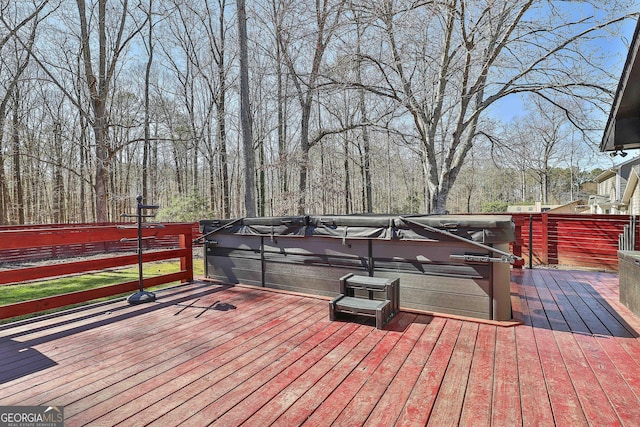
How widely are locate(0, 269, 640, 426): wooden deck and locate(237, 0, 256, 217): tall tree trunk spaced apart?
132 inches

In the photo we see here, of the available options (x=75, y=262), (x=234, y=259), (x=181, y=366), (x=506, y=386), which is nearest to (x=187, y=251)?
(x=234, y=259)

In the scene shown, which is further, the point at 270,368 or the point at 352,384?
the point at 270,368

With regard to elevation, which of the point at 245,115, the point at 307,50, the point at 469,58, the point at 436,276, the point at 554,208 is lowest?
the point at 436,276

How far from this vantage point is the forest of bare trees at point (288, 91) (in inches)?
256

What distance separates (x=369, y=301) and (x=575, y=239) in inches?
246

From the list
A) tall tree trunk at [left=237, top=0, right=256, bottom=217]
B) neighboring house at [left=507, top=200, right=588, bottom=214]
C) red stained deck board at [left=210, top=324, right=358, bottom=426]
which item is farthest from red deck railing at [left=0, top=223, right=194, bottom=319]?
neighboring house at [left=507, top=200, right=588, bottom=214]

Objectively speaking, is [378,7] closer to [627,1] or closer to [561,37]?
[561,37]

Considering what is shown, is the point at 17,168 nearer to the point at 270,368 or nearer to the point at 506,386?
the point at 270,368

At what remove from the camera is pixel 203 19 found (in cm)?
1355

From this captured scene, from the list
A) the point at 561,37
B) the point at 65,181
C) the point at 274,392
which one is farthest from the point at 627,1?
the point at 65,181

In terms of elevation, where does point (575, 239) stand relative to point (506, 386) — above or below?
above

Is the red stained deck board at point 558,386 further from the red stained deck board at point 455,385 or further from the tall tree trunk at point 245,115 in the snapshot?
the tall tree trunk at point 245,115

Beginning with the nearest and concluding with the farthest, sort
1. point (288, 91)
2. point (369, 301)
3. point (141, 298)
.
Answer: point (369, 301)
point (141, 298)
point (288, 91)

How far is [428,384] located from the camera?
1.96 m
